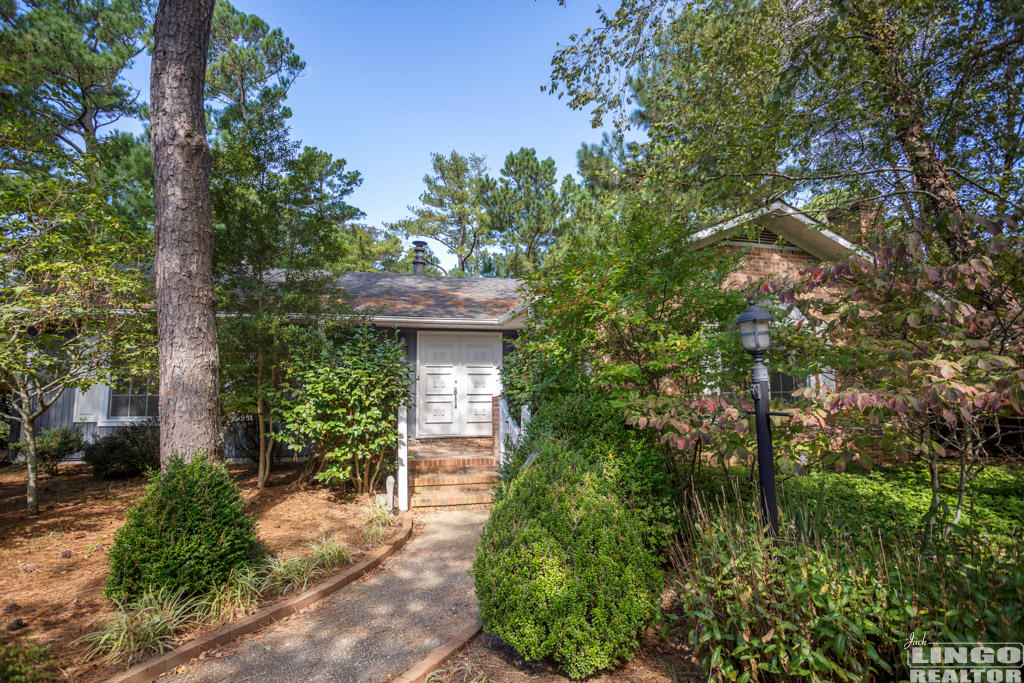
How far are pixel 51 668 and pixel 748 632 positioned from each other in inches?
139

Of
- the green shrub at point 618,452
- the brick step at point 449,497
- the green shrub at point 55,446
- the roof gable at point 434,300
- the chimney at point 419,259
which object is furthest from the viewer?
the chimney at point 419,259

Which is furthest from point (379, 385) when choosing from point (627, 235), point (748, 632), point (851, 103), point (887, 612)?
point (851, 103)

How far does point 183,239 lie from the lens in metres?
4.45

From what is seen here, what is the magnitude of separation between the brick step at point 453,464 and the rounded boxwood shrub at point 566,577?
162 inches

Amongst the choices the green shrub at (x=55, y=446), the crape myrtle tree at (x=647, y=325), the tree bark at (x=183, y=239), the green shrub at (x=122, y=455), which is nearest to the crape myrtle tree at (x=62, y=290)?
the tree bark at (x=183, y=239)

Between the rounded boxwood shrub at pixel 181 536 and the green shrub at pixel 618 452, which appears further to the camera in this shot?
the green shrub at pixel 618 452

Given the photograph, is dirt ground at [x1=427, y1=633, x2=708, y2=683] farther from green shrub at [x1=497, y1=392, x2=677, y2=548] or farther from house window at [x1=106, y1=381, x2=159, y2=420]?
house window at [x1=106, y1=381, x2=159, y2=420]

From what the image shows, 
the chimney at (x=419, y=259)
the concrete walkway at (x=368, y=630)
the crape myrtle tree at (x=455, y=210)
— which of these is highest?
the crape myrtle tree at (x=455, y=210)

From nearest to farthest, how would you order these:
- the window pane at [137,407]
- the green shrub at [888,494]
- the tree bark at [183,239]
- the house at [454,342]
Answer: the green shrub at [888,494]
the tree bark at [183,239]
the house at [454,342]
the window pane at [137,407]

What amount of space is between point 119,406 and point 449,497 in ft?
23.4

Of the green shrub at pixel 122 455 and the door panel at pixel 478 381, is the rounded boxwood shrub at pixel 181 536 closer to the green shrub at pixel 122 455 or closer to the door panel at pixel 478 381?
the green shrub at pixel 122 455

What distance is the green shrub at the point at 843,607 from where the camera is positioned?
71.6 inches

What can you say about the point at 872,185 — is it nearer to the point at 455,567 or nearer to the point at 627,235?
the point at 627,235

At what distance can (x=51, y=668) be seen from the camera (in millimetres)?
2549
